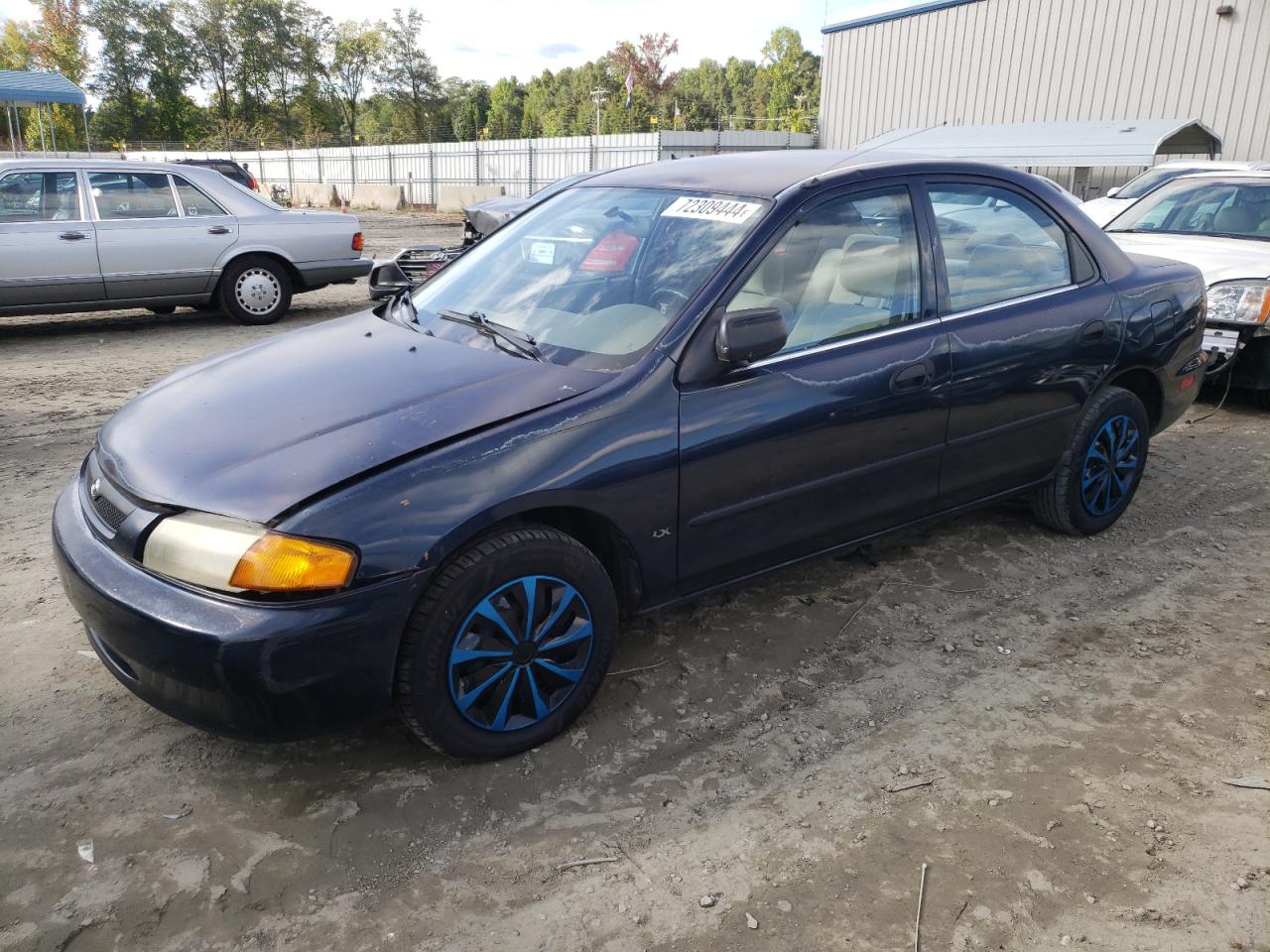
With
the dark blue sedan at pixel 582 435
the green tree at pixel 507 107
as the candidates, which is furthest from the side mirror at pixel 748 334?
the green tree at pixel 507 107

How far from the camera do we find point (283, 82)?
72000mm

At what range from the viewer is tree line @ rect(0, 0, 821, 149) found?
63.4 meters

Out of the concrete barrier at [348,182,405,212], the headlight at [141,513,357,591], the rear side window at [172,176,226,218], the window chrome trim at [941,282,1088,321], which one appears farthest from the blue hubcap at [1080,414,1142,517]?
the concrete barrier at [348,182,405,212]

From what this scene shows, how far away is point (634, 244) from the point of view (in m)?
3.35

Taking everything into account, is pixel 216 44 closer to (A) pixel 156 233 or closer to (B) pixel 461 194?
(B) pixel 461 194

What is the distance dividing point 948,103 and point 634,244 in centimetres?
2368

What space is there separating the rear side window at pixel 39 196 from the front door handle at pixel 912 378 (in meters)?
7.96

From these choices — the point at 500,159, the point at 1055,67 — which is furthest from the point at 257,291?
the point at 500,159

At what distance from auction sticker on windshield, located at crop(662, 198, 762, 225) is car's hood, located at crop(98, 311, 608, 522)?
0.82m

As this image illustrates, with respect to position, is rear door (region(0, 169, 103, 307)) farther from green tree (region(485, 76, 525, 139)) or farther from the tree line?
green tree (region(485, 76, 525, 139))

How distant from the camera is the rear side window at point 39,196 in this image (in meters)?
8.18

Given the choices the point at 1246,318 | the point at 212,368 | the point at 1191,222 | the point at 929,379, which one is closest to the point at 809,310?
the point at 929,379

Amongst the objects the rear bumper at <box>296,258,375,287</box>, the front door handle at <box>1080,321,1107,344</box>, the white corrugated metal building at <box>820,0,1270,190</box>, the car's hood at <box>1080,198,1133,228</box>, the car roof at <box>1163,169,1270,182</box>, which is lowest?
the rear bumper at <box>296,258,375,287</box>

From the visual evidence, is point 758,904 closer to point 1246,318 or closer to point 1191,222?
point 1246,318
